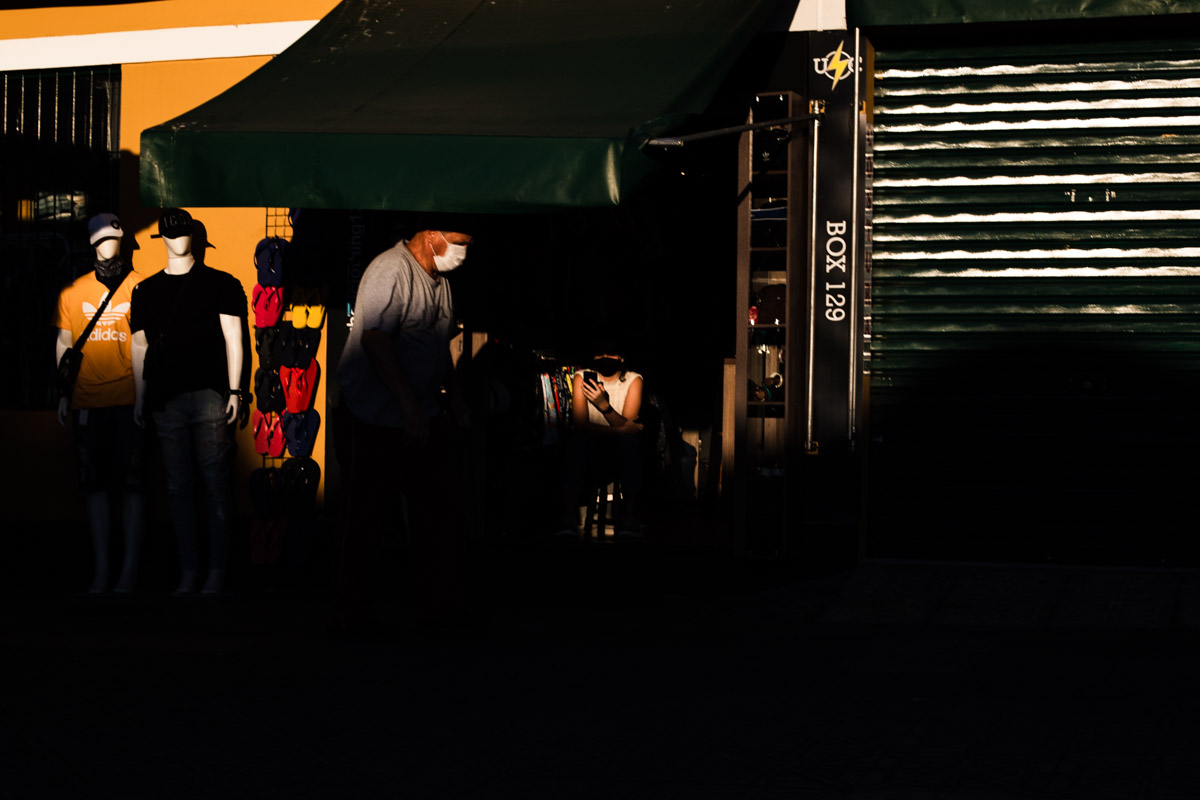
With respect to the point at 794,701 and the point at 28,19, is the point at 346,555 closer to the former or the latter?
the point at 794,701

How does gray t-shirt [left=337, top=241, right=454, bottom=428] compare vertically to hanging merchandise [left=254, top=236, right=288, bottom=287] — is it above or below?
below

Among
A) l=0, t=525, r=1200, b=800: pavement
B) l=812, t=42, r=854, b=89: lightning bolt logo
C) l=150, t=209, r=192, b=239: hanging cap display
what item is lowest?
l=0, t=525, r=1200, b=800: pavement

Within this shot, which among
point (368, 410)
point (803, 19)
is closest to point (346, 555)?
point (368, 410)

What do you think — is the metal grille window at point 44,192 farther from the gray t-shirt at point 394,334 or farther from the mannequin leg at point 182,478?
the gray t-shirt at point 394,334

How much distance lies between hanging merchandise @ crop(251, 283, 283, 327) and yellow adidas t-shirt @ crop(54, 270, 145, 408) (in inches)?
35.5

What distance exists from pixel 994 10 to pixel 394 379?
150 inches

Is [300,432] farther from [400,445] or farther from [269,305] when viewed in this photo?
[400,445]

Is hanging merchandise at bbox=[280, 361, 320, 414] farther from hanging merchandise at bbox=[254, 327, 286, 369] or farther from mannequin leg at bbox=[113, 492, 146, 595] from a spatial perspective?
mannequin leg at bbox=[113, 492, 146, 595]

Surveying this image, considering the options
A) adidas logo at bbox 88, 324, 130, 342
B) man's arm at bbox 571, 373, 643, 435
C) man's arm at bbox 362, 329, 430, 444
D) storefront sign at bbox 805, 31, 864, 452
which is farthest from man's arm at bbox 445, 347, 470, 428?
man's arm at bbox 571, 373, 643, 435

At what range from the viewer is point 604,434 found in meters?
11.3

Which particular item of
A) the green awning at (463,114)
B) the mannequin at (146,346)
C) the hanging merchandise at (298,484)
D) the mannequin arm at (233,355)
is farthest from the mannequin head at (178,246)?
the hanging merchandise at (298,484)

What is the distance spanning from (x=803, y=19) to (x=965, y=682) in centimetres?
411

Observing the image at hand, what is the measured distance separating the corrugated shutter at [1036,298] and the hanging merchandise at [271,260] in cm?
348

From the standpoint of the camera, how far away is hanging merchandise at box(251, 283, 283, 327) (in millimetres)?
9867
